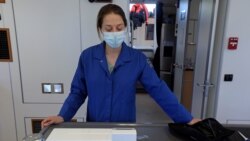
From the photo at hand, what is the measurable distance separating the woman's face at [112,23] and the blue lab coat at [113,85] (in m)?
0.13

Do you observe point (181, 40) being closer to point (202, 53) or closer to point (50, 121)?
point (202, 53)

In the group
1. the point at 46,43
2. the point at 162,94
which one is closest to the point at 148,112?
the point at 46,43

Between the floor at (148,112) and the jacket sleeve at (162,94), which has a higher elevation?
the jacket sleeve at (162,94)

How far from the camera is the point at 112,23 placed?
46.5 inches

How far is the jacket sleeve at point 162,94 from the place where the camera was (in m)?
1.11

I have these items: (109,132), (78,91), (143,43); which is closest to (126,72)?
(78,91)

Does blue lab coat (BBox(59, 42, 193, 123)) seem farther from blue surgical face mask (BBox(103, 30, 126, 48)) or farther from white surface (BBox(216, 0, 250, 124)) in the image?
white surface (BBox(216, 0, 250, 124))

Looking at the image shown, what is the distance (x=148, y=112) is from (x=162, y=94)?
267 centimetres

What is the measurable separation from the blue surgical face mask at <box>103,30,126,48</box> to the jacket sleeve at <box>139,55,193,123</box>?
0.58 feet

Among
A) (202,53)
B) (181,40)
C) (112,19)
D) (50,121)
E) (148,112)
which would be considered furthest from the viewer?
(148,112)

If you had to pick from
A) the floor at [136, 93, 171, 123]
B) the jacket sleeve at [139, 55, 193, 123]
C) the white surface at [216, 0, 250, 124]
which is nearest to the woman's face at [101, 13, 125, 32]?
the jacket sleeve at [139, 55, 193, 123]

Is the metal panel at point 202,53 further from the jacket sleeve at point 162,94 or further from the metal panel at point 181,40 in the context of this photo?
the jacket sleeve at point 162,94

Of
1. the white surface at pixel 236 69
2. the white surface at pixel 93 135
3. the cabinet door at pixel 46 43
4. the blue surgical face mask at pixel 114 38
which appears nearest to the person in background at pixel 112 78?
the blue surgical face mask at pixel 114 38

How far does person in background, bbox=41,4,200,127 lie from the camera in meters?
1.19
